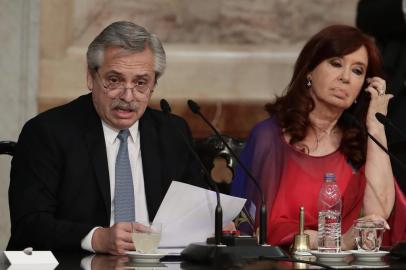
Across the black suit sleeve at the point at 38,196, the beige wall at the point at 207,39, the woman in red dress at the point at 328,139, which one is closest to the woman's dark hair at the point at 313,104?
the woman in red dress at the point at 328,139

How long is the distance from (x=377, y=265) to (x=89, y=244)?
96cm

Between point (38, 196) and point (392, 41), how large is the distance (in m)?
2.11

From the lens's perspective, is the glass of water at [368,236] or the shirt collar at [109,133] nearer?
the glass of water at [368,236]

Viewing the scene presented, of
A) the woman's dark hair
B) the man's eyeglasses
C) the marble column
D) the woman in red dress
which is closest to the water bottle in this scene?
the woman in red dress

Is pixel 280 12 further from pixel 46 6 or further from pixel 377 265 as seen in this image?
pixel 377 265

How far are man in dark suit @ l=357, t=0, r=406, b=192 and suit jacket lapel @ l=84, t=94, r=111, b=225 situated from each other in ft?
4.62

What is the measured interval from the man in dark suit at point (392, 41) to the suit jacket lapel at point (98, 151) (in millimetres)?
1409

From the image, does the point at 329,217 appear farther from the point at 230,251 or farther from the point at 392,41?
the point at 392,41

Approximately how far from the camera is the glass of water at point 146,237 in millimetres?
4074

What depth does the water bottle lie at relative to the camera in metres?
4.38

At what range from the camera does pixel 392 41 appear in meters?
5.90

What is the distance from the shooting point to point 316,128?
5.40m

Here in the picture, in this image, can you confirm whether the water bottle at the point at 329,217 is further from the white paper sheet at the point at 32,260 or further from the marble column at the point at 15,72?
the marble column at the point at 15,72

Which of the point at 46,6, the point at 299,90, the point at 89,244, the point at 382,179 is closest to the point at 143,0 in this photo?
the point at 46,6
